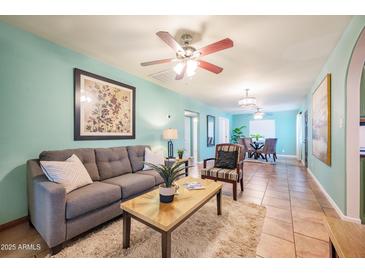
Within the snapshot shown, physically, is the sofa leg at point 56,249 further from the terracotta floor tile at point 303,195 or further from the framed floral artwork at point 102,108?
the terracotta floor tile at point 303,195

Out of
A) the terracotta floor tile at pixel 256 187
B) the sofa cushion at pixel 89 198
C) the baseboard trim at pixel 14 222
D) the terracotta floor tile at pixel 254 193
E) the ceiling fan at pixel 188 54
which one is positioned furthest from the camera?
the terracotta floor tile at pixel 256 187

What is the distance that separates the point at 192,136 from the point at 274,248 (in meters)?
4.98

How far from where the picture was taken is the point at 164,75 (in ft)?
10.6

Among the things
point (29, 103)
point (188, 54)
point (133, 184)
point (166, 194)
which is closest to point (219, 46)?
point (188, 54)

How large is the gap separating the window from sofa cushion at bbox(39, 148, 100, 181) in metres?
8.17

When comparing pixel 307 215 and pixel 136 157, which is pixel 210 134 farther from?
pixel 307 215

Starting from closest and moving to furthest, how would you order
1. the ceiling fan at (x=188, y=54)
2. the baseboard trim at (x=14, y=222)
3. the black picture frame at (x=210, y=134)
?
the ceiling fan at (x=188, y=54) → the baseboard trim at (x=14, y=222) → the black picture frame at (x=210, y=134)

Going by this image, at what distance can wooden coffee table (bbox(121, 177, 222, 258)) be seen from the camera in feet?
3.77

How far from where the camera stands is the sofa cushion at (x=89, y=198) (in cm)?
148

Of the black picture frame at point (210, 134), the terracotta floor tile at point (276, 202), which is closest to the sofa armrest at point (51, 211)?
the terracotta floor tile at point (276, 202)

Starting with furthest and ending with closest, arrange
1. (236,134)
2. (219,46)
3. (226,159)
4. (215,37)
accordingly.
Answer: (236,134)
(226,159)
(215,37)
(219,46)

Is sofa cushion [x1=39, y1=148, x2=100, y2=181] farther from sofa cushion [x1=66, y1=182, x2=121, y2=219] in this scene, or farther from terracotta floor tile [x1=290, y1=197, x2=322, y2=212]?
terracotta floor tile [x1=290, y1=197, x2=322, y2=212]

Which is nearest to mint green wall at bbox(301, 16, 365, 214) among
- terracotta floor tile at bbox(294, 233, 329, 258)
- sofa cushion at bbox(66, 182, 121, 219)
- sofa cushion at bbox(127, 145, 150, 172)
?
terracotta floor tile at bbox(294, 233, 329, 258)

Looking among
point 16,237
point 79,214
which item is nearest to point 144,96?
point 79,214
